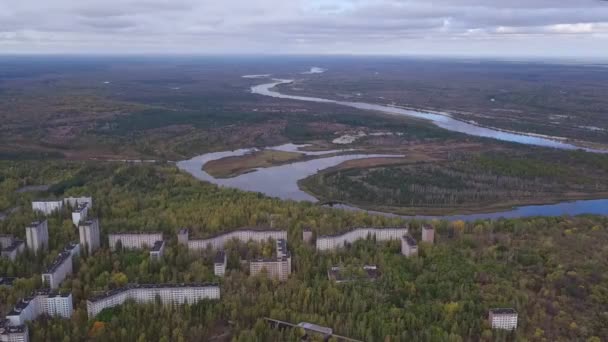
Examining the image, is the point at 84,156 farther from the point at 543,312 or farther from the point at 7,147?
the point at 543,312

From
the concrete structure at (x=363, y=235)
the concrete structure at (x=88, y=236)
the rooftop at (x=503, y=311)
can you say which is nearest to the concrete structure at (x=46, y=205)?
the concrete structure at (x=88, y=236)

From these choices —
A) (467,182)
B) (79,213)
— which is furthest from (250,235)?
(467,182)

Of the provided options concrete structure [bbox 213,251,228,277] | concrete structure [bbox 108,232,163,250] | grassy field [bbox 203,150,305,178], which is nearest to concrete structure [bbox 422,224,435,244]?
concrete structure [bbox 213,251,228,277]

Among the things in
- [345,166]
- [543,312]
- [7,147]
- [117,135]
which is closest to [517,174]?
[345,166]

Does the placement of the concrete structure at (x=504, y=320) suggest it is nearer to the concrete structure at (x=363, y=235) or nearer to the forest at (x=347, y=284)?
the forest at (x=347, y=284)

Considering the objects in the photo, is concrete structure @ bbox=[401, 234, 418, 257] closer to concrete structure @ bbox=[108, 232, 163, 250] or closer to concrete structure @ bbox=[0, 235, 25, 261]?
concrete structure @ bbox=[108, 232, 163, 250]

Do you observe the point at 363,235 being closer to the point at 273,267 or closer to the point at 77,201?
the point at 273,267
